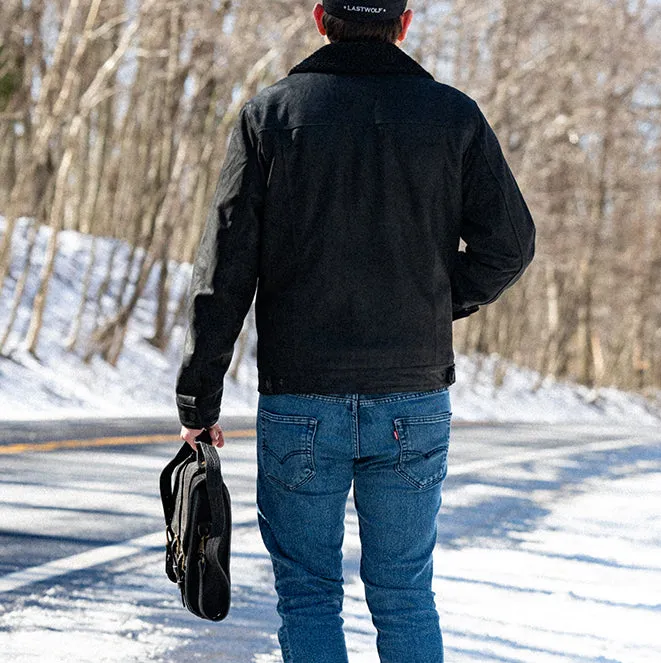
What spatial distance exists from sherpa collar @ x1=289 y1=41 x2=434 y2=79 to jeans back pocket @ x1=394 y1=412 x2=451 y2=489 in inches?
33.1

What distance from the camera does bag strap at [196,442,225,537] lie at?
128 inches

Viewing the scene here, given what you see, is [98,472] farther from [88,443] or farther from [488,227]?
[488,227]

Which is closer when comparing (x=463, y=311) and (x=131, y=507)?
(x=463, y=311)

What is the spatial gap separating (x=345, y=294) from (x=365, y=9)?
2.27 feet

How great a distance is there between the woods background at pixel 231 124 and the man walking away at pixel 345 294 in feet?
51.6

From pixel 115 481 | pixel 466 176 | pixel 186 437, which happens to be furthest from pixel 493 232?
pixel 115 481

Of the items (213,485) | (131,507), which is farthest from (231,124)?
(213,485)

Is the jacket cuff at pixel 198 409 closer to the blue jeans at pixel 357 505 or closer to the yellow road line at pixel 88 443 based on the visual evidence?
the blue jeans at pixel 357 505

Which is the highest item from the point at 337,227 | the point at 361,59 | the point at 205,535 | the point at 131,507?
the point at 361,59

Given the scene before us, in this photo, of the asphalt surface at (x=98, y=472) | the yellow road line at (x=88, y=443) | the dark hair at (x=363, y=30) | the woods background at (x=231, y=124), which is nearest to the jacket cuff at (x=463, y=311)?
the dark hair at (x=363, y=30)

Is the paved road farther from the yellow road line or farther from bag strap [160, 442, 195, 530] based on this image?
bag strap [160, 442, 195, 530]

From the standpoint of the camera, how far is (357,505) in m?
3.26

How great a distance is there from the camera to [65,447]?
37.1 feet

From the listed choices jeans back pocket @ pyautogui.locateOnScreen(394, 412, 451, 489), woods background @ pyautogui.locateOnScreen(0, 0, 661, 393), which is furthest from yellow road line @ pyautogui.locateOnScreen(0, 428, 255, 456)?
jeans back pocket @ pyautogui.locateOnScreen(394, 412, 451, 489)
